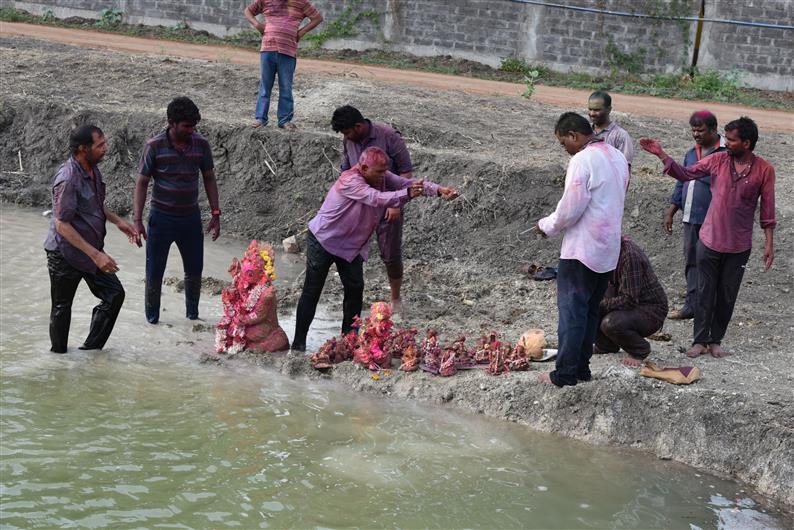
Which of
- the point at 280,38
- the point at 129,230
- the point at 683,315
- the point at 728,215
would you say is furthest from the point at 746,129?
the point at 280,38

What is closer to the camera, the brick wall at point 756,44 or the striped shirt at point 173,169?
the striped shirt at point 173,169

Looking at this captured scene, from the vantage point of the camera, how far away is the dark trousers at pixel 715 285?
6.98 metres

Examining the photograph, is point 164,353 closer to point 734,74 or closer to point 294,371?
point 294,371

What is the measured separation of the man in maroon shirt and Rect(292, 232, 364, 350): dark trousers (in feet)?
7.86

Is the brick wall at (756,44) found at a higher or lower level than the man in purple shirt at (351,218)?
higher

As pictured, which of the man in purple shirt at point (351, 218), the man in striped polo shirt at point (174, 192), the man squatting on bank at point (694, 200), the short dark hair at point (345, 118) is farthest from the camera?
the man squatting on bank at point (694, 200)

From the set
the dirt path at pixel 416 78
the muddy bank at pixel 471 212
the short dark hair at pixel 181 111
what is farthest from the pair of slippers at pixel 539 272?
the dirt path at pixel 416 78

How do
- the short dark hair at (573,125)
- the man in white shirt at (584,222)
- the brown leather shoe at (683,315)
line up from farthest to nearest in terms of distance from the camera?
the brown leather shoe at (683,315), the short dark hair at (573,125), the man in white shirt at (584,222)

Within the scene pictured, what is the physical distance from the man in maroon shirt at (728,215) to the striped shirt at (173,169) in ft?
11.4

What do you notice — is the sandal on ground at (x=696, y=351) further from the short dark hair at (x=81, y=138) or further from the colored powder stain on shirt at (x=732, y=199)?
the short dark hair at (x=81, y=138)

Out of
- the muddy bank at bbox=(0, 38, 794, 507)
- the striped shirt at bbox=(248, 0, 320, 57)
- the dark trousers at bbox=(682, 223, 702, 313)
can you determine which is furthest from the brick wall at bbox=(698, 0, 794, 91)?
the dark trousers at bbox=(682, 223, 702, 313)

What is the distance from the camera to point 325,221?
6.96 metres

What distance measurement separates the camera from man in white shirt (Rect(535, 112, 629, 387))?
591 centimetres

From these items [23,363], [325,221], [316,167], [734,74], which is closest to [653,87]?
[734,74]
